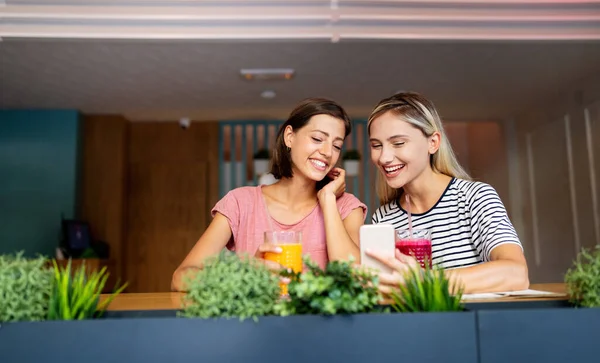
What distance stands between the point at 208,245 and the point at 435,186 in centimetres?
79

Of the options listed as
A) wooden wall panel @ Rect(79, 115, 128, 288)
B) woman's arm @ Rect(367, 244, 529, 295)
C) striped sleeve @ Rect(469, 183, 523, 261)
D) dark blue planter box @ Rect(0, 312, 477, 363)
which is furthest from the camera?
wooden wall panel @ Rect(79, 115, 128, 288)

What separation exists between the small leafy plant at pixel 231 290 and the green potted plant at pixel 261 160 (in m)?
5.78

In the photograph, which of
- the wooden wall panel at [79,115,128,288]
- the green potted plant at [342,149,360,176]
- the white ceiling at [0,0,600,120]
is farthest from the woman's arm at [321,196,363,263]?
the wooden wall panel at [79,115,128,288]

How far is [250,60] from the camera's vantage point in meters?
4.63

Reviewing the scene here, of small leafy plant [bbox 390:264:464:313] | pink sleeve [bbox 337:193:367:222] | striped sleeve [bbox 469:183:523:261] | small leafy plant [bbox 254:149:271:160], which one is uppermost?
small leafy plant [bbox 254:149:271:160]

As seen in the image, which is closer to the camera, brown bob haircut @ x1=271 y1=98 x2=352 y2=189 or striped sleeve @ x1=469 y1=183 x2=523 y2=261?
striped sleeve @ x1=469 y1=183 x2=523 y2=261

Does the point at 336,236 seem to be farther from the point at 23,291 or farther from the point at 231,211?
the point at 23,291

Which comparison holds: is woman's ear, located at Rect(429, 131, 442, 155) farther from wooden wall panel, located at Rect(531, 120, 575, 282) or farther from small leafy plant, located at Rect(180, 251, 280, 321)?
wooden wall panel, located at Rect(531, 120, 575, 282)

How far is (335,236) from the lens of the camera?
5.61ft

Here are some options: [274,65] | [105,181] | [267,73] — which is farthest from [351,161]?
[105,181]

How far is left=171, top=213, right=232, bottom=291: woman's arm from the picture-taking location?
1.67 metres

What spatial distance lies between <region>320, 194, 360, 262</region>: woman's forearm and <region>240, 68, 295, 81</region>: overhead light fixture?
10.8 feet

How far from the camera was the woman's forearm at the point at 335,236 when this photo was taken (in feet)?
5.53
